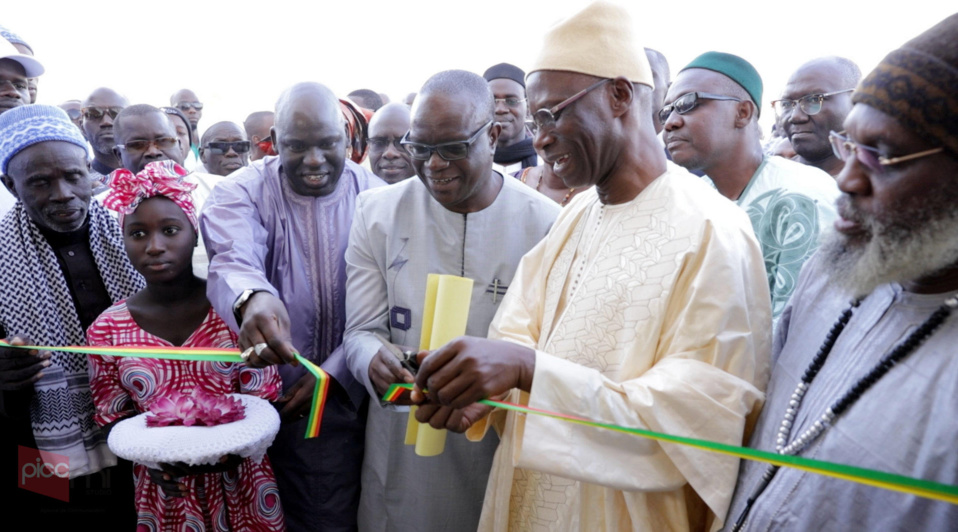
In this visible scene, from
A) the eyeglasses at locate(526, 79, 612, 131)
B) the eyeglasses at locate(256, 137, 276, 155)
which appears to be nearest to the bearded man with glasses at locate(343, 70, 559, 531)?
the eyeglasses at locate(526, 79, 612, 131)

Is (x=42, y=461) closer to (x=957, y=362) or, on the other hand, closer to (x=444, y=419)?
(x=444, y=419)

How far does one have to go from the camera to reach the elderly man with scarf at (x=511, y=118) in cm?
575

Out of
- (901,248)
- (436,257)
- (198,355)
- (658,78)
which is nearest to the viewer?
(901,248)

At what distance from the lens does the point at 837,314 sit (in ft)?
6.27

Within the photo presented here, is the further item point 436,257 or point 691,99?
point 691,99

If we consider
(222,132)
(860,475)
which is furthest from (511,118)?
(860,475)

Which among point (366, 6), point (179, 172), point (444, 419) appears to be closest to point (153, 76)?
point (366, 6)

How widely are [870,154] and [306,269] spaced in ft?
8.38

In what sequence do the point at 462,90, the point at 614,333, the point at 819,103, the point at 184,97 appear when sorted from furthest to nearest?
the point at 184,97 → the point at 819,103 → the point at 462,90 → the point at 614,333

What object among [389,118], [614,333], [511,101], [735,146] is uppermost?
[735,146]

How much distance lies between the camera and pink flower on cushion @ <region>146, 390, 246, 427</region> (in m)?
2.77

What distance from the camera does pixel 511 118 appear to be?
5.78m

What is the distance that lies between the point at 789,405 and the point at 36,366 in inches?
121

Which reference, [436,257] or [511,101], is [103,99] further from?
[436,257]
